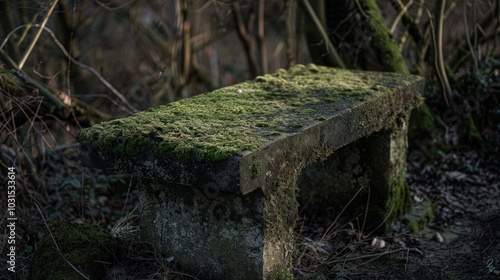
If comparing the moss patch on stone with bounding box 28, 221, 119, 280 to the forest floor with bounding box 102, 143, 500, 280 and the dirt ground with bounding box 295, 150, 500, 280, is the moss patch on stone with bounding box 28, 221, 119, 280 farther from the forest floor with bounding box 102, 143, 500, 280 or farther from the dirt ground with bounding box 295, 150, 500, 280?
the dirt ground with bounding box 295, 150, 500, 280

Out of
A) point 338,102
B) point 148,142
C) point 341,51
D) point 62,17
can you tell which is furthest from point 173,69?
point 148,142

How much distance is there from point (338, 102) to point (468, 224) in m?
1.77

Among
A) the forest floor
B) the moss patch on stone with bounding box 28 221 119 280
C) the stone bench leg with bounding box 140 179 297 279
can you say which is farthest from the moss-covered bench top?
the forest floor

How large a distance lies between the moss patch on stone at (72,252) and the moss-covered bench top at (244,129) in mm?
450

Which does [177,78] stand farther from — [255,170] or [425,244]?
[255,170]

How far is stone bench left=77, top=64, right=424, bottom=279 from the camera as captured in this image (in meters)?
2.85

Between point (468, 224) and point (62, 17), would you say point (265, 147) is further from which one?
point (62, 17)

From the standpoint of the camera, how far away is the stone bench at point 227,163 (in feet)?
9.36

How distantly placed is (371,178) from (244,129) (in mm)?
1729

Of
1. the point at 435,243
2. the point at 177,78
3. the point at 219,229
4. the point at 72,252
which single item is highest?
the point at 219,229

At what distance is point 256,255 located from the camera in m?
3.08

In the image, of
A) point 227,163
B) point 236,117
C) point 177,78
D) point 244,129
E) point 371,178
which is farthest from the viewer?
point 177,78

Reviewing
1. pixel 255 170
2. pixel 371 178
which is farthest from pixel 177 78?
pixel 255 170

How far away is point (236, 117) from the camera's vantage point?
3.44 m
